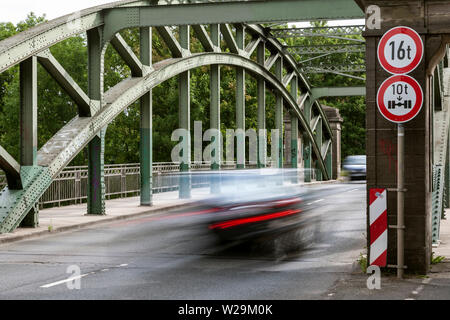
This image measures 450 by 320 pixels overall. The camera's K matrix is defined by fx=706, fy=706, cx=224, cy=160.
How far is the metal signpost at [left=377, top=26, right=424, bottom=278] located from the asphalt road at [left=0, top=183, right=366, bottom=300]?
51.7 inches

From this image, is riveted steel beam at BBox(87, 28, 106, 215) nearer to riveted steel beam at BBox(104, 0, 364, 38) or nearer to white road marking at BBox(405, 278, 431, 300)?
riveted steel beam at BBox(104, 0, 364, 38)

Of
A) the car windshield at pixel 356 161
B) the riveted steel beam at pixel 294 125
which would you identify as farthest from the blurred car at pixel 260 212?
the car windshield at pixel 356 161

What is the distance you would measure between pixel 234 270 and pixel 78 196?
45.9 feet

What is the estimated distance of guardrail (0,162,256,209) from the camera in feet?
71.7

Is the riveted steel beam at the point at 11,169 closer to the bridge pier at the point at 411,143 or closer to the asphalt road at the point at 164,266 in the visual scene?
the asphalt road at the point at 164,266

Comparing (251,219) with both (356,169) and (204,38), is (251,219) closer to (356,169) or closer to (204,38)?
(204,38)

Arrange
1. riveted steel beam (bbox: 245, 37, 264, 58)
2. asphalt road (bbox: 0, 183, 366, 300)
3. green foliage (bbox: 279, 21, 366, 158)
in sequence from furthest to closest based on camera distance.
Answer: green foliage (bbox: 279, 21, 366, 158), riveted steel beam (bbox: 245, 37, 264, 58), asphalt road (bbox: 0, 183, 366, 300)

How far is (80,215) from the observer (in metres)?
18.8

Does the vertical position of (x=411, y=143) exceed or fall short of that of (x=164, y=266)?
it exceeds it

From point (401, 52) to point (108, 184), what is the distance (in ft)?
58.4

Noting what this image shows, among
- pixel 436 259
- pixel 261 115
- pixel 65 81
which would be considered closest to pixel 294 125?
pixel 261 115

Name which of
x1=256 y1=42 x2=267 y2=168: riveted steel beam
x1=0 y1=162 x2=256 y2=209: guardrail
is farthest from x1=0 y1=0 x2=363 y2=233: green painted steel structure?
A: x1=256 y1=42 x2=267 y2=168: riveted steel beam

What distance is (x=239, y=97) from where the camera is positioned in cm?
2862
